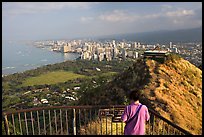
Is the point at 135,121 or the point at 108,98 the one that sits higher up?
the point at 135,121

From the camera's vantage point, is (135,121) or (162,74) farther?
(162,74)

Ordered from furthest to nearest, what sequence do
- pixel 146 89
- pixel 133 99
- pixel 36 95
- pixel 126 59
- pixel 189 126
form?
pixel 126 59, pixel 36 95, pixel 146 89, pixel 189 126, pixel 133 99

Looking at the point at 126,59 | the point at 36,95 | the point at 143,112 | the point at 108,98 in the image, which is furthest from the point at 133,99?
the point at 126,59

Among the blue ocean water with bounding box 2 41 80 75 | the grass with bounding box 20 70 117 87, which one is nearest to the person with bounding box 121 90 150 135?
the grass with bounding box 20 70 117 87

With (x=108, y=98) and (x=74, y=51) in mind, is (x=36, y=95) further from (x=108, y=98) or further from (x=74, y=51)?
(x=74, y=51)

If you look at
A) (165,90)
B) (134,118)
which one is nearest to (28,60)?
(165,90)

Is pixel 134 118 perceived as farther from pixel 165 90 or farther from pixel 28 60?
pixel 28 60

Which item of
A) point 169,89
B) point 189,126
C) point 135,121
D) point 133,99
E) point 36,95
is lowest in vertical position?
point 36,95

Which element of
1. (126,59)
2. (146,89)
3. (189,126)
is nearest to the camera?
(189,126)
